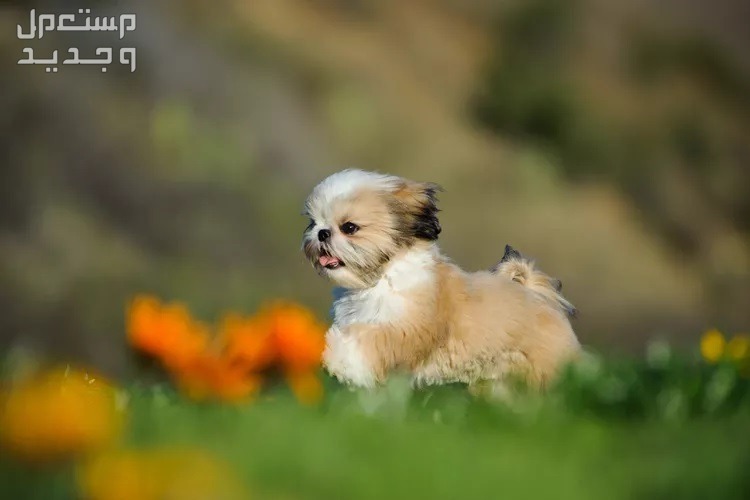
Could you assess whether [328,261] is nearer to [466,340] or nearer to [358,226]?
[358,226]

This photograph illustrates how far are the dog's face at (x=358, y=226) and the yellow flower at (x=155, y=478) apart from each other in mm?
1561

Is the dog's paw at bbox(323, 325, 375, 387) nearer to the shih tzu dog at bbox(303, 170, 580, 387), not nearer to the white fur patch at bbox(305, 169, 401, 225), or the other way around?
the shih tzu dog at bbox(303, 170, 580, 387)

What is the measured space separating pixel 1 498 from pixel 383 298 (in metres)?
1.72

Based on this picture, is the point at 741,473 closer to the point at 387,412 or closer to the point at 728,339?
the point at 387,412

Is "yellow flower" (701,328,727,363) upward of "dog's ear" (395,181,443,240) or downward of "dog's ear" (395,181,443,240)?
downward

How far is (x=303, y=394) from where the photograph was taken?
7.94ft

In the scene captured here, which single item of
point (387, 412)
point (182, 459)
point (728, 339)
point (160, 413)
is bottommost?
point (728, 339)

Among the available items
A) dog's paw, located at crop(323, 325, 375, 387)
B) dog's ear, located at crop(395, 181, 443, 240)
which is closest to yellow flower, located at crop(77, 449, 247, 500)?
dog's paw, located at crop(323, 325, 375, 387)

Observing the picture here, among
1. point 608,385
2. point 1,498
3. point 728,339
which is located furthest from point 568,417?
point 728,339

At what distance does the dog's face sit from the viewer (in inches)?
127

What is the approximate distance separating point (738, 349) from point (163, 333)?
201 centimetres

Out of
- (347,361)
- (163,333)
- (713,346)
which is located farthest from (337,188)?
(713,346)

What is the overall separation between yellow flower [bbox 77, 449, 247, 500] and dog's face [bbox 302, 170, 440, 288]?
1561 mm

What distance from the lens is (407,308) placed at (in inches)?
126
